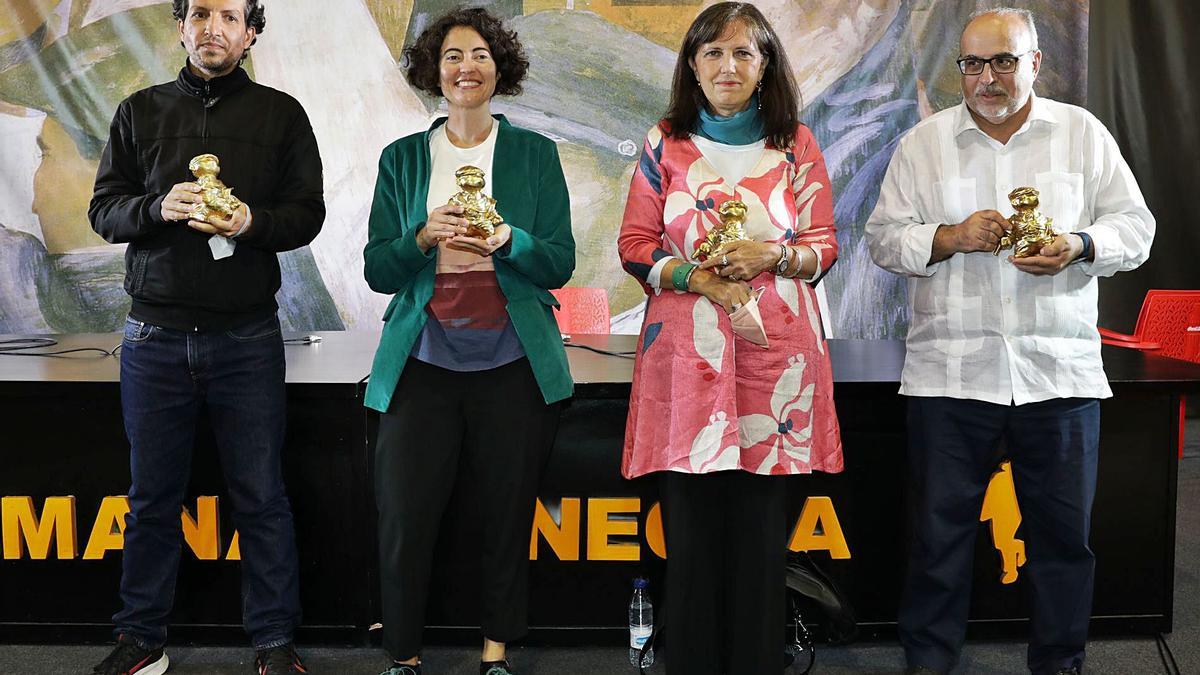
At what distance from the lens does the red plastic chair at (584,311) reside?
4207mm

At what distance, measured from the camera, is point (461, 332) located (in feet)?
7.45

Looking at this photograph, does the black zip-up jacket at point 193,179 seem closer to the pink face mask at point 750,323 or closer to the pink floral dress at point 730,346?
the pink floral dress at point 730,346

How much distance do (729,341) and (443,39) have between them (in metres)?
0.99

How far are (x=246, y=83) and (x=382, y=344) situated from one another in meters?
0.78

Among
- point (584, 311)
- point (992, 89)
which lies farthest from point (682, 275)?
point (584, 311)

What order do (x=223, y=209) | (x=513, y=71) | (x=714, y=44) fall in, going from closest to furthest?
(x=714, y=44)
(x=223, y=209)
(x=513, y=71)

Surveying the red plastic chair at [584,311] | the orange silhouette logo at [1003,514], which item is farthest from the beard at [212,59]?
the orange silhouette logo at [1003,514]

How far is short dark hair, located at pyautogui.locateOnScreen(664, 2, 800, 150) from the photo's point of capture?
82.5 inches

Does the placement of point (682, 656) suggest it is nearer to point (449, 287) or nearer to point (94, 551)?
point (449, 287)

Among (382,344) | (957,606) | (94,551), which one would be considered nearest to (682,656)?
(957,606)

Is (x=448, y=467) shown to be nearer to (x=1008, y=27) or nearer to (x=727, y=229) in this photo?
(x=727, y=229)

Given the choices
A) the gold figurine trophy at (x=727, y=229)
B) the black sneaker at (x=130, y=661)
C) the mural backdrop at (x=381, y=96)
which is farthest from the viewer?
the mural backdrop at (x=381, y=96)

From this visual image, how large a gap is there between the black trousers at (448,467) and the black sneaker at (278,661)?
0.36 metres

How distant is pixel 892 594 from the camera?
2.80m
